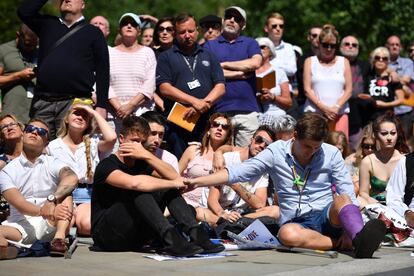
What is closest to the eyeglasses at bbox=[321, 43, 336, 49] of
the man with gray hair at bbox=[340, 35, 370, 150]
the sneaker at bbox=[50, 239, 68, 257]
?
the man with gray hair at bbox=[340, 35, 370, 150]

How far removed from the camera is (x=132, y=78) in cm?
1243

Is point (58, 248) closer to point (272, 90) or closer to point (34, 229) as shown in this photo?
point (34, 229)

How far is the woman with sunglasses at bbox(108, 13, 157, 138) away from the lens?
12.3 metres

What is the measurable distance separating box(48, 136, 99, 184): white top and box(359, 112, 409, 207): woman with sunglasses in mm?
2812

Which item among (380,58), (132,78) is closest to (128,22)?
(132,78)

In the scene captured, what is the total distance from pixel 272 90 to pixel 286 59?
0.92 meters

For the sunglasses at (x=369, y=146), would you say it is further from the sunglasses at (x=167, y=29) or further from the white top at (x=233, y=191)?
the sunglasses at (x=167, y=29)

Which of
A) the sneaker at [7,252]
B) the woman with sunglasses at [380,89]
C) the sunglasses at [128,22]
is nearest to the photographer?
the sneaker at [7,252]

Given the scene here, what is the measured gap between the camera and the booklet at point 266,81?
44.1 ft

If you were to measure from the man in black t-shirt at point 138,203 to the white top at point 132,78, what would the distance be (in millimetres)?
2693

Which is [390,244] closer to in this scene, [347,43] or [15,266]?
[15,266]

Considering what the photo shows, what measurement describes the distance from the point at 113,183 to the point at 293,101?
18.9 feet

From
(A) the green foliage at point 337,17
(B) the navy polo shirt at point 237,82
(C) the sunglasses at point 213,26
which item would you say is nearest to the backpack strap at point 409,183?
(B) the navy polo shirt at point 237,82

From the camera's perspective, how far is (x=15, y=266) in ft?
28.6
